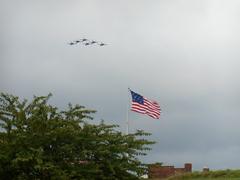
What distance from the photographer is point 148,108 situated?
4475cm

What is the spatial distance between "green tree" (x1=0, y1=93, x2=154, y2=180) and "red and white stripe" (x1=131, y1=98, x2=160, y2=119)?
18.5 m

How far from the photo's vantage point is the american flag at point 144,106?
44247 millimetres

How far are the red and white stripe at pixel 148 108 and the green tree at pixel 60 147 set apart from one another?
1850 cm

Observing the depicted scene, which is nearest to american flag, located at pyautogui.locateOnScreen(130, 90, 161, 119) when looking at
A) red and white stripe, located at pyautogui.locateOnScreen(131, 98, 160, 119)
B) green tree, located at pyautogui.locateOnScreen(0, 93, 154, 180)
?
red and white stripe, located at pyautogui.locateOnScreen(131, 98, 160, 119)

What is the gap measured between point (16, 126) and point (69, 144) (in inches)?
85.4

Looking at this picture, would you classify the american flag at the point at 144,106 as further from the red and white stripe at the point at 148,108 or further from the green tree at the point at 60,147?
the green tree at the point at 60,147

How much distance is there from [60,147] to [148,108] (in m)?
21.1

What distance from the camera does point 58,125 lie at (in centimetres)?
2423

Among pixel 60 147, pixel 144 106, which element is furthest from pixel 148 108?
pixel 60 147

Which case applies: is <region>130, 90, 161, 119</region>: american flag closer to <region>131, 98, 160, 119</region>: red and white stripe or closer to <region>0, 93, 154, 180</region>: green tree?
<region>131, 98, 160, 119</region>: red and white stripe

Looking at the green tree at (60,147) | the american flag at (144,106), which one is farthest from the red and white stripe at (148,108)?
the green tree at (60,147)

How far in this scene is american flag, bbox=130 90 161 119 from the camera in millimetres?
44247

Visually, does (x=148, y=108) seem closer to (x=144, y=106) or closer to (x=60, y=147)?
(x=144, y=106)

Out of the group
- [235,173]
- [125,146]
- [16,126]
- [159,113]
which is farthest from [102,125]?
[235,173]
